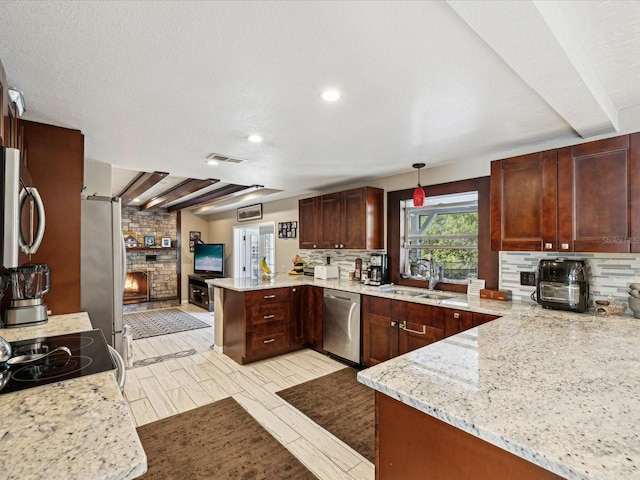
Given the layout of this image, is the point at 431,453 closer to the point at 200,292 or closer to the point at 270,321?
the point at 270,321

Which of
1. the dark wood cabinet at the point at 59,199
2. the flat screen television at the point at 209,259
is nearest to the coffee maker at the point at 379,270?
the dark wood cabinet at the point at 59,199

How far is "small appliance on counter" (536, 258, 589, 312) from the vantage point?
7.63 ft

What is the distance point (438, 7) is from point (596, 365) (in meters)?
1.58

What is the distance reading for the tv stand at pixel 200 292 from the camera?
6.93m

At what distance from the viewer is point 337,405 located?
2799 millimetres

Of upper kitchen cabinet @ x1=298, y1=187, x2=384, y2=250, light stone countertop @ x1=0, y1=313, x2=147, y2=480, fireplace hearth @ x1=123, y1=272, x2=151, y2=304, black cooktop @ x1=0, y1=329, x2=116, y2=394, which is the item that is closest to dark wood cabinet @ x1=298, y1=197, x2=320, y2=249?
upper kitchen cabinet @ x1=298, y1=187, x2=384, y2=250

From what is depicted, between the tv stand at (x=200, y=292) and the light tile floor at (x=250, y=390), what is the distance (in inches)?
90.4

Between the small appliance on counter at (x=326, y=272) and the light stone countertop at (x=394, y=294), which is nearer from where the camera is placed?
the light stone countertop at (x=394, y=294)

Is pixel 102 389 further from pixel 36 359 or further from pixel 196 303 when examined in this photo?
pixel 196 303

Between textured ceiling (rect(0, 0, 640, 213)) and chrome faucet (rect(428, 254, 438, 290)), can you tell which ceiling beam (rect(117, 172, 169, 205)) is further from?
chrome faucet (rect(428, 254, 438, 290))

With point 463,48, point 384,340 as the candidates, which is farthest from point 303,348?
point 463,48

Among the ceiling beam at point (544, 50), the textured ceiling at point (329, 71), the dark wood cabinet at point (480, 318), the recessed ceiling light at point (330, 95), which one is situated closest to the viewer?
the ceiling beam at point (544, 50)

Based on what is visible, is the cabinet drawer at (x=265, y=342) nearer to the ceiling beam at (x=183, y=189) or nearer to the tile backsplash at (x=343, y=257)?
the tile backsplash at (x=343, y=257)

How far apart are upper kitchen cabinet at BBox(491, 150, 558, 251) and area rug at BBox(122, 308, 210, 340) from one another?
4830 mm
